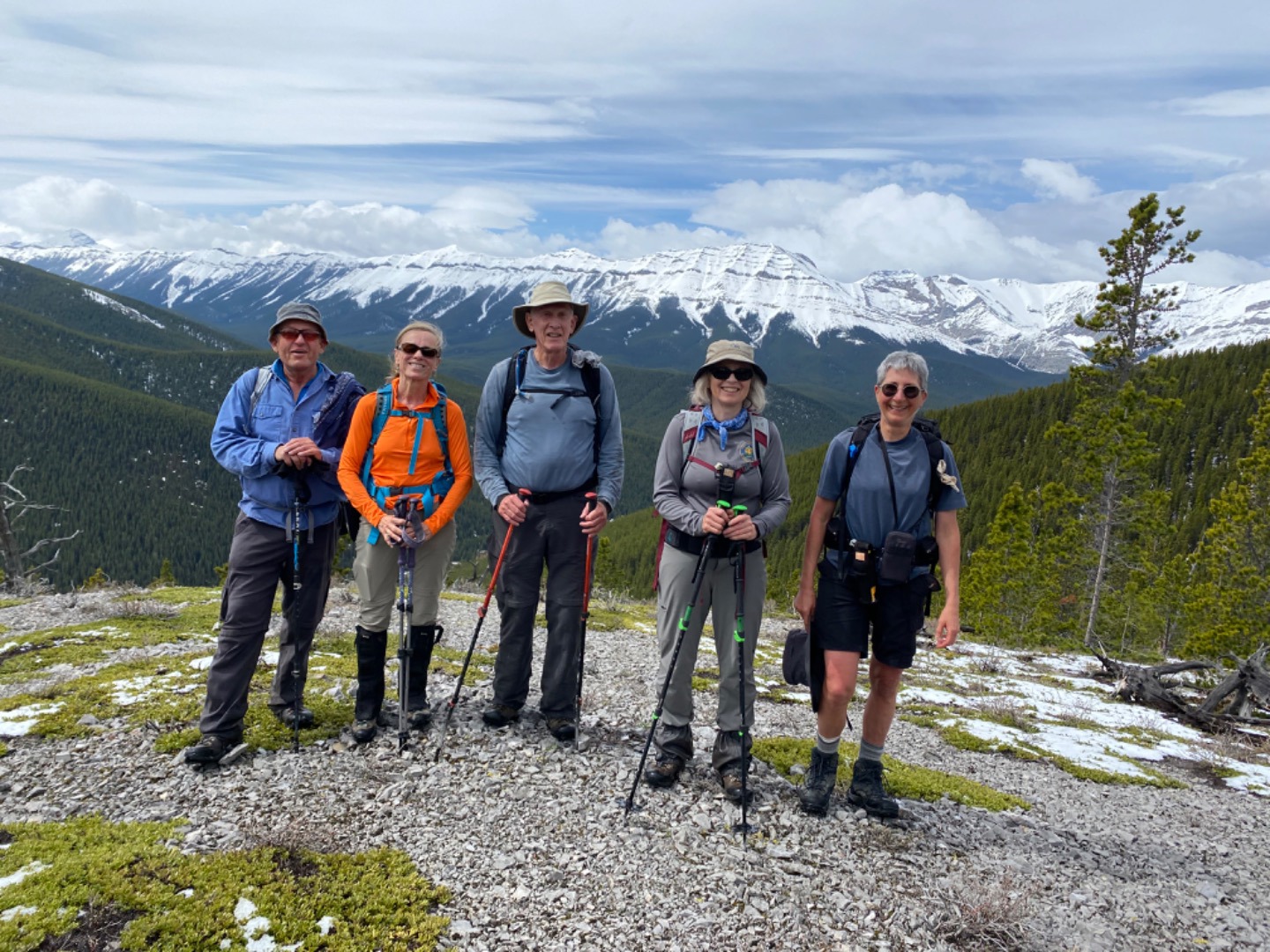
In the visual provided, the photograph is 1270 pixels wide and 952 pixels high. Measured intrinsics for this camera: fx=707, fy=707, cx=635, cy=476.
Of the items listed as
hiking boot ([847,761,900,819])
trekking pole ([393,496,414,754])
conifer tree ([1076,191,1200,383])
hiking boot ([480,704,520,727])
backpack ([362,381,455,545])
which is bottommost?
hiking boot ([480,704,520,727])

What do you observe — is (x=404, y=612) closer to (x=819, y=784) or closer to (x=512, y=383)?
(x=512, y=383)

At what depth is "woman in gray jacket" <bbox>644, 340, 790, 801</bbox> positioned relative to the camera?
20.1ft

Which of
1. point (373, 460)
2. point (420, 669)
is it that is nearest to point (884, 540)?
point (373, 460)

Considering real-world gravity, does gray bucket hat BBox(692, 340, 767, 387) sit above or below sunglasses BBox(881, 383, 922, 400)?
above

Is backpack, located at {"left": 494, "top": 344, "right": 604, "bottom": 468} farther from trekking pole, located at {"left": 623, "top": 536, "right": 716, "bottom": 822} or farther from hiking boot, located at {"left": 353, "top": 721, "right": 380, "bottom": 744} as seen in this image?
hiking boot, located at {"left": 353, "top": 721, "right": 380, "bottom": 744}

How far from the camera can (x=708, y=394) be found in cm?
632

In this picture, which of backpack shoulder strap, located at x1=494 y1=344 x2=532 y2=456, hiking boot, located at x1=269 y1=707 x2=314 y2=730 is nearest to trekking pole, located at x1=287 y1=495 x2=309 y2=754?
hiking boot, located at x1=269 y1=707 x2=314 y2=730

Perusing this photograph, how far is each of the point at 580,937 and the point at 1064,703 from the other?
13687 millimetres

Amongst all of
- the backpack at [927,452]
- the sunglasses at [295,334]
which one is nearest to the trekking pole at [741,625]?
the backpack at [927,452]

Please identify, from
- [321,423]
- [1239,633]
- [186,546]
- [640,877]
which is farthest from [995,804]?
[186,546]

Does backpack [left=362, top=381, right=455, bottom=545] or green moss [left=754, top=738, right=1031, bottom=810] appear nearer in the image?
backpack [left=362, top=381, right=455, bottom=545]

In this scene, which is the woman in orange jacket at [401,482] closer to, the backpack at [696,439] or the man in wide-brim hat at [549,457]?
the man in wide-brim hat at [549,457]

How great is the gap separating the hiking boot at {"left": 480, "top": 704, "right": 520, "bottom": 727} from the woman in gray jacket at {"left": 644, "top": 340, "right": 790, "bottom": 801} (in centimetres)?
180

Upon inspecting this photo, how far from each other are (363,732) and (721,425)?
462 centimetres
